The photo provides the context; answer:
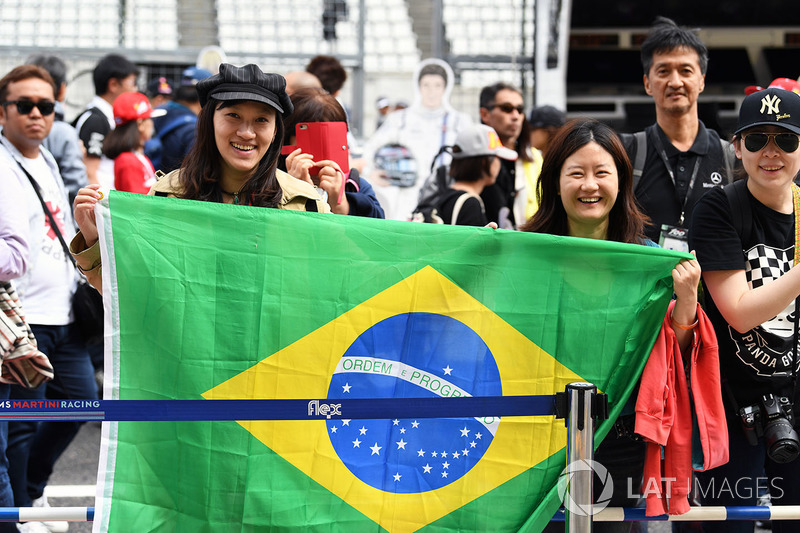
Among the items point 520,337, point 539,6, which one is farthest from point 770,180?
point 539,6

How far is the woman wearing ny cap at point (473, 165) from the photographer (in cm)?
539

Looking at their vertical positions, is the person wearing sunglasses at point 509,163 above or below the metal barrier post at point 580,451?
above

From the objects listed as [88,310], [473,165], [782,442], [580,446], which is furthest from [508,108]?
[580,446]

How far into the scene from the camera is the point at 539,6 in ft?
35.0

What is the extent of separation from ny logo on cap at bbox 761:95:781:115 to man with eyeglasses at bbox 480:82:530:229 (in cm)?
261

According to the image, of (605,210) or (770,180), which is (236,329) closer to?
(605,210)

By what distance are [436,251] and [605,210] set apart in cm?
63

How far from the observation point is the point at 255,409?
2.87m

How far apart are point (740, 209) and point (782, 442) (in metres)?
0.78

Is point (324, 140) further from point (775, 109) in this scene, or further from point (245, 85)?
point (775, 109)

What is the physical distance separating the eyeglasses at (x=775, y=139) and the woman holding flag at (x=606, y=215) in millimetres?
407

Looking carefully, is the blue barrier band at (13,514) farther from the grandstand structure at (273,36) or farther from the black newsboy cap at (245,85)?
the grandstand structure at (273,36)

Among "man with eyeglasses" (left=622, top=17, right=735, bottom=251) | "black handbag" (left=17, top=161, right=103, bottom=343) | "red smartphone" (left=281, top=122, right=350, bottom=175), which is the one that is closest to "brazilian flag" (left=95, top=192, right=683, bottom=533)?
"red smartphone" (left=281, top=122, right=350, bottom=175)

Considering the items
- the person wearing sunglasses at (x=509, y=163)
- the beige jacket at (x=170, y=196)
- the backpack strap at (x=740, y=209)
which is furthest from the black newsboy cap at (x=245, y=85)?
the person wearing sunglasses at (x=509, y=163)
